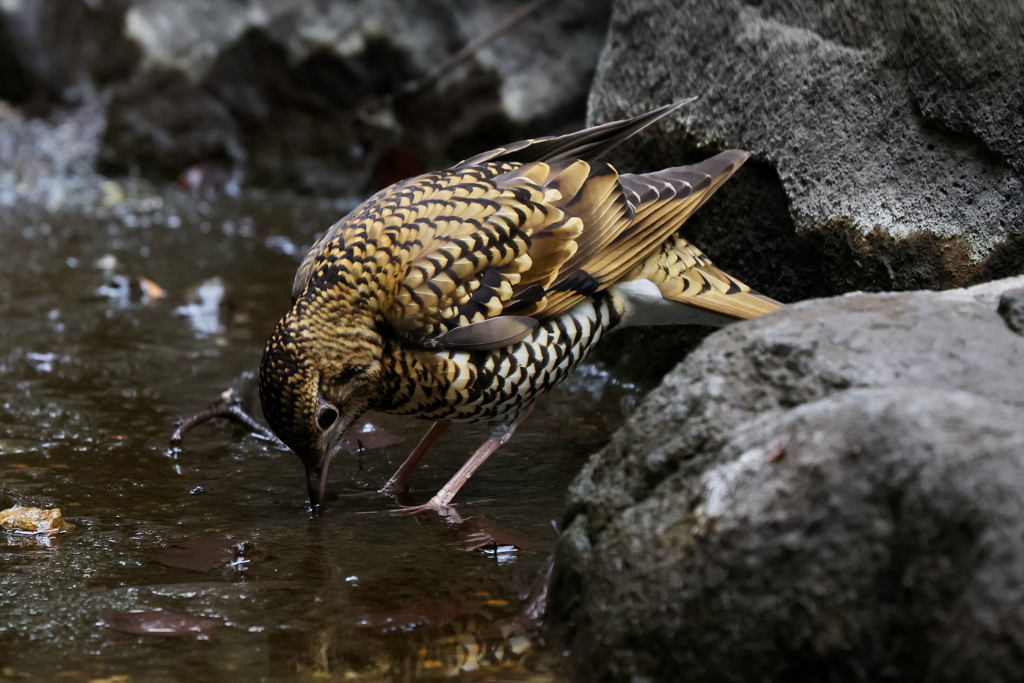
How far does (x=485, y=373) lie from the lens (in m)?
3.57

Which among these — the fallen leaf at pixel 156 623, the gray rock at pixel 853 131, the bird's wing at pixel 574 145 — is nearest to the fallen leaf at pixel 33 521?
the fallen leaf at pixel 156 623

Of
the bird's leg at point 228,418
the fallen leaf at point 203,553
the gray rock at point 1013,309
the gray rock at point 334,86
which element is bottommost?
the fallen leaf at point 203,553

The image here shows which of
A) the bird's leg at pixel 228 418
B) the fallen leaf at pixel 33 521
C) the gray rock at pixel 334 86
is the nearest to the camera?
the fallen leaf at pixel 33 521

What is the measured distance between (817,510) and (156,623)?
65.7 inches

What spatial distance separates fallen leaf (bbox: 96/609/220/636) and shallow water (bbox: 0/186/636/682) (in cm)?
2

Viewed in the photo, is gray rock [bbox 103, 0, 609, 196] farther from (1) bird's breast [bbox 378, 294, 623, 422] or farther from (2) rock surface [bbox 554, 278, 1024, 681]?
(2) rock surface [bbox 554, 278, 1024, 681]

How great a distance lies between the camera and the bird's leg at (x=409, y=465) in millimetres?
3854

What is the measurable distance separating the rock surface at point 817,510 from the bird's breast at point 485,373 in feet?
3.06

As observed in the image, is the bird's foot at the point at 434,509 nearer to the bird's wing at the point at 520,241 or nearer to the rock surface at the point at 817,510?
the bird's wing at the point at 520,241

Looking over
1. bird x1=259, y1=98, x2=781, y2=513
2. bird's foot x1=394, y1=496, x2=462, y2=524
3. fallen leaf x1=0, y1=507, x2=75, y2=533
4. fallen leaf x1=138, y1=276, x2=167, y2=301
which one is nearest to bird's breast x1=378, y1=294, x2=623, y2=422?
bird x1=259, y1=98, x2=781, y2=513

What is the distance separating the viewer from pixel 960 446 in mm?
2002

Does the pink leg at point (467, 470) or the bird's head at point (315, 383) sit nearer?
the bird's head at point (315, 383)

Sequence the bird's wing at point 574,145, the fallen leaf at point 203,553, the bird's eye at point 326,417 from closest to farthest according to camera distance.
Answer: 1. the fallen leaf at point 203,553
2. the bird's eye at point 326,417
3. the bird's wing at point 574,145

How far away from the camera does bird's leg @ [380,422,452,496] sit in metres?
3.85
